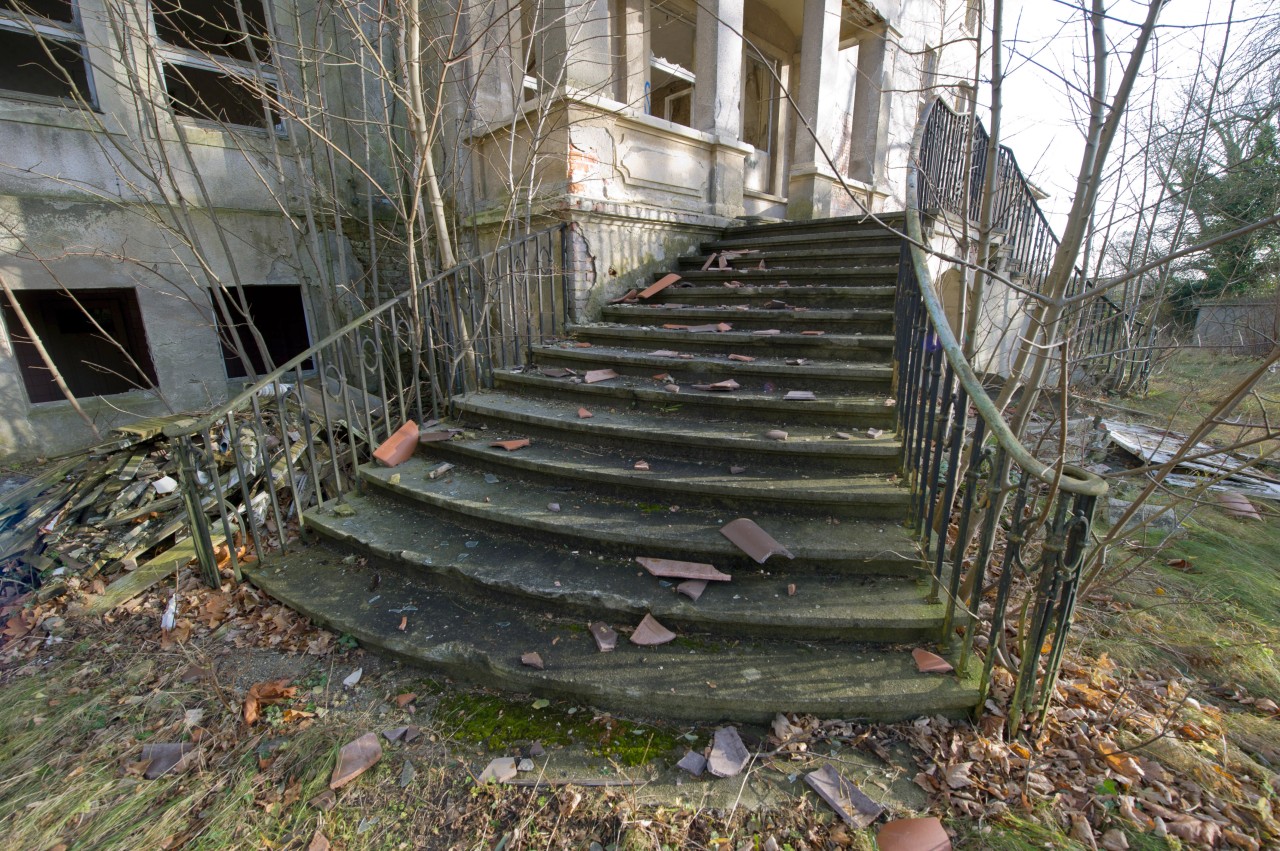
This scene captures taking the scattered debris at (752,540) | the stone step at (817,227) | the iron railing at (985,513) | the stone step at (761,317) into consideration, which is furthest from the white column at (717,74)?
the scattered debris at (752,540)

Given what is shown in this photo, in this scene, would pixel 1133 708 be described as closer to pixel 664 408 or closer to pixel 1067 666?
pixel 1067 666

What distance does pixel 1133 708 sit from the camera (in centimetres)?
212

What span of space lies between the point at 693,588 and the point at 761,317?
271 cm

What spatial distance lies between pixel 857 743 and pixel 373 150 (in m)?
6.72

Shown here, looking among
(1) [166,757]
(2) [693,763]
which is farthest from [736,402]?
(1) [166,757]

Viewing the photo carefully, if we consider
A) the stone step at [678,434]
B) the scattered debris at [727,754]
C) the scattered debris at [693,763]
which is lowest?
the scattered debris at [693,763]

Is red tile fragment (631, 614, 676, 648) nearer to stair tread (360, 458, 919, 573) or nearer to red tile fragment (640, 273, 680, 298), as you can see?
stair tread (360, 458, 919, 573)

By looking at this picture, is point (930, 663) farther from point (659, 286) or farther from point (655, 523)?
point (659, 286)

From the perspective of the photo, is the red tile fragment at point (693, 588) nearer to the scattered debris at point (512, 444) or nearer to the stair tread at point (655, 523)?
the stair tread at point (655, 523)

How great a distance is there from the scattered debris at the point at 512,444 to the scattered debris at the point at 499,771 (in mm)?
1977

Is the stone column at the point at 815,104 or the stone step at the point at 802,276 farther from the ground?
the stone column at the point at 815,104

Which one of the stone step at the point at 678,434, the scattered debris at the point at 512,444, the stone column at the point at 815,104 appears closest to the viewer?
the stone step at the point at 678,434

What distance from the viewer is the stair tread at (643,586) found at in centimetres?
227

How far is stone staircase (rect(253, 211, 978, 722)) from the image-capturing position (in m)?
2.18
